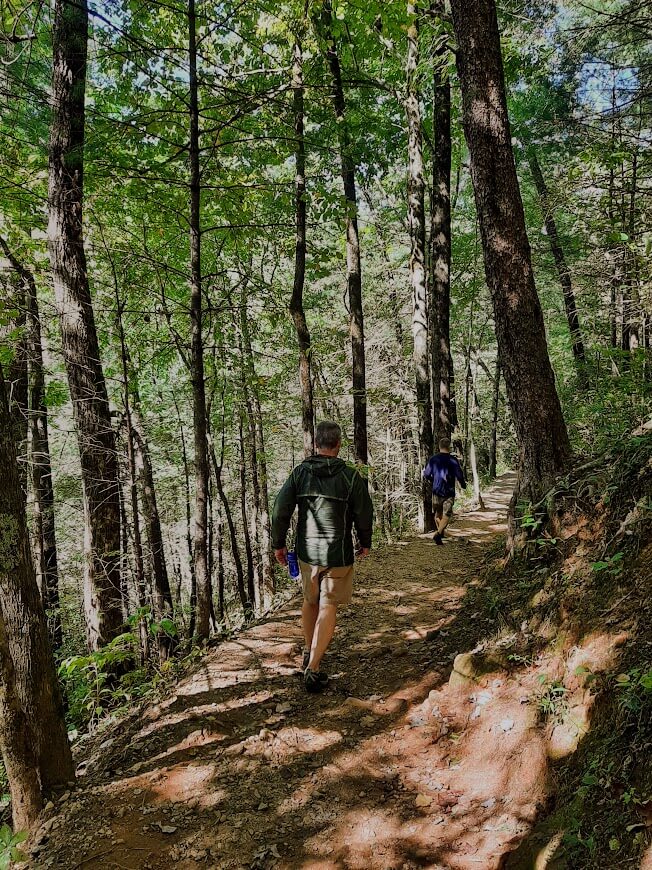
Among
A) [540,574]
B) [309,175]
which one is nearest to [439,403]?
[309,175]

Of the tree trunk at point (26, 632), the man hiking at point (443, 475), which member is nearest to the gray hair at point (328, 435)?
the tree trunk at point (26, 632)

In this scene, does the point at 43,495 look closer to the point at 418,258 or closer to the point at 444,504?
the point at 444,504

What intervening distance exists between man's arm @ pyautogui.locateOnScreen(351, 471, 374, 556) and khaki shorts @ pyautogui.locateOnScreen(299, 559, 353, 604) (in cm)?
33

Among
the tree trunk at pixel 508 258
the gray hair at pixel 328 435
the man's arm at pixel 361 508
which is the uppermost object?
the tree trunk at pixel 508 258

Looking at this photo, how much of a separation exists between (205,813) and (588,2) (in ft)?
59.5

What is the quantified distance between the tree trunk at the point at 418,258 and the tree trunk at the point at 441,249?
18.0 inches

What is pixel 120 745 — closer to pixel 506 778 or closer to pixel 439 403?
pixel 506 778

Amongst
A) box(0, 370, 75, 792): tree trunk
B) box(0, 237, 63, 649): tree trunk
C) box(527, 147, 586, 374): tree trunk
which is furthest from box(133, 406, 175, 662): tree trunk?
box(527, 147, 586, 374): tree trunk

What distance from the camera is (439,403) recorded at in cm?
1155

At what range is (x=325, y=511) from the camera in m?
4.45

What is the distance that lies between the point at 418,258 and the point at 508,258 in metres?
5.34

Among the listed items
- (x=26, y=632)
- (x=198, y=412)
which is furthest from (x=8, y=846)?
(x=198, y=412)

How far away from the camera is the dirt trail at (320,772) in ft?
Answer: 9.17

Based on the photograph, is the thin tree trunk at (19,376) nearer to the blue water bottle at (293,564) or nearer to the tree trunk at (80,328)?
the tree trunk at (80,328)
